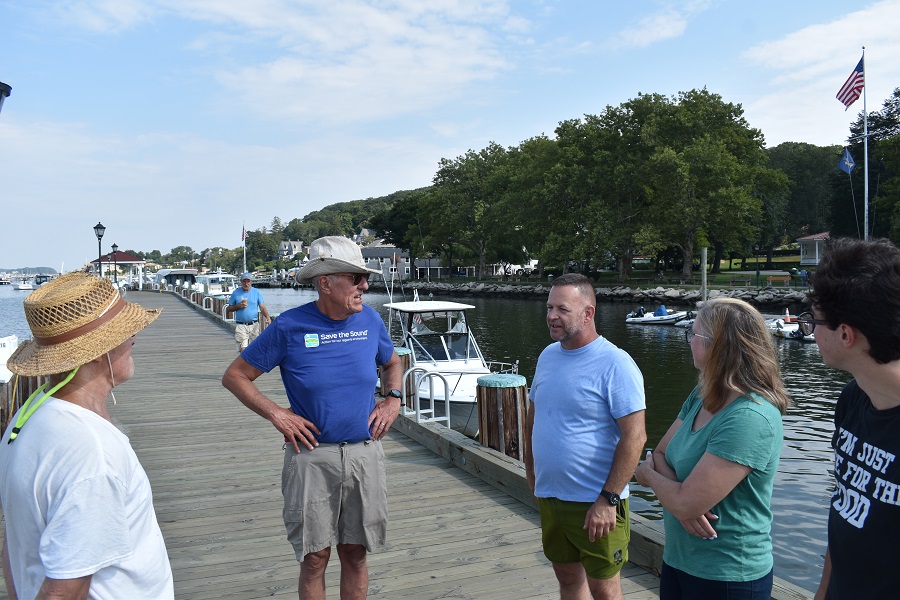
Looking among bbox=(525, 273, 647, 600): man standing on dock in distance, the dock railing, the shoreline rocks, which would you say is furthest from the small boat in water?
bbox=(525, 273, 647, 600): man standing on dock in distance

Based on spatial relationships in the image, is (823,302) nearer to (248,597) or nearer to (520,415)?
(248,597)

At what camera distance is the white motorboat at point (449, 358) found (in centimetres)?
1440

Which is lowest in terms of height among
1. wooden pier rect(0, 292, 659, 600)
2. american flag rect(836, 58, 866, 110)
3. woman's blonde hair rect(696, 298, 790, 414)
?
wooden pier rect(0, 292, 659, 600)

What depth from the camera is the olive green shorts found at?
341 centimetres

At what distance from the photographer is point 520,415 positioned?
7176mm

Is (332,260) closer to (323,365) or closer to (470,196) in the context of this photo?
(323,365)

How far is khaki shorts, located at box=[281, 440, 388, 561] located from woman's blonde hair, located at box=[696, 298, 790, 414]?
1815 millimetres

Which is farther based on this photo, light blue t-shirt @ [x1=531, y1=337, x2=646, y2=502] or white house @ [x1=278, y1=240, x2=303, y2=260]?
white house @ [x1=278, y1=240, x2=303, y2=260]

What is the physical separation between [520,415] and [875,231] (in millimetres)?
60760

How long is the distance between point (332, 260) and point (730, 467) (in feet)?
7.28

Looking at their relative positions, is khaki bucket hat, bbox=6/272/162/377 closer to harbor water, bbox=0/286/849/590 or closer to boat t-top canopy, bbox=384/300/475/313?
harbor water, bbox=0/286/849/590

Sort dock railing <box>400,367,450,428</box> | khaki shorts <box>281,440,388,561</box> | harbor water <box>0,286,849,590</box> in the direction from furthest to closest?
harbor water <box>0,286,849,590</box> < dock railing <box>400,367,450,428</box> < khaki shorts <box>281,440,388,561</box>

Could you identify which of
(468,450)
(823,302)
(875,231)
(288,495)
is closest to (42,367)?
(288,495)

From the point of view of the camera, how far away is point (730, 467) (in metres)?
2.63
